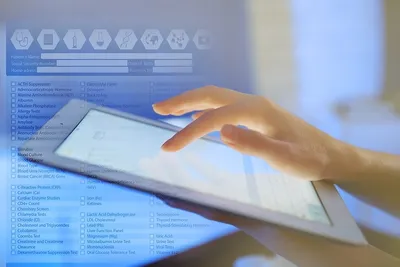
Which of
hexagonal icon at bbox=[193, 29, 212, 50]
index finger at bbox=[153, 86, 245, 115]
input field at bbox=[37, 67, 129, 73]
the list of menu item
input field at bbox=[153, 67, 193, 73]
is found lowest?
the list of menu item

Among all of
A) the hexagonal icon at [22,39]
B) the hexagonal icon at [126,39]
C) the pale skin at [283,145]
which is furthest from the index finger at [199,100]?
the hexagonal icon at [22,39]

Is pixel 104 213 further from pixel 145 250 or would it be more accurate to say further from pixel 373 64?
pixel 373 64

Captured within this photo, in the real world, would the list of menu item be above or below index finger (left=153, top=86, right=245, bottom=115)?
below

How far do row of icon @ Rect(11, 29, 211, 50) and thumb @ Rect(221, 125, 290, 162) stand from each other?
0.14 meters

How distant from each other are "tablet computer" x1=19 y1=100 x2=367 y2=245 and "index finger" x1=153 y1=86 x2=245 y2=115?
0.10ft

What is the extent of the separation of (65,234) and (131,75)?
0.88ft

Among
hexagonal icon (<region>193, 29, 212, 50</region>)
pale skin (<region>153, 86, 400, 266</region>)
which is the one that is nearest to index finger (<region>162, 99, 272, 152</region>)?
pale skin (<region>153, 86, 400, 266</region>)

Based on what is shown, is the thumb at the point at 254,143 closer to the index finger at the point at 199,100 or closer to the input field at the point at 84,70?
the index finger at the point at 199,100

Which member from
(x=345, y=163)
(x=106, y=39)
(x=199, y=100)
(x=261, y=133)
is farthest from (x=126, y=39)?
(x=345, y=163)

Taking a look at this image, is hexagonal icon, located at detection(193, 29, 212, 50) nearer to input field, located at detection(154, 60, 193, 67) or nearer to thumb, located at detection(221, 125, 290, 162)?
input field, located at detection(154, 60, 193, 67)

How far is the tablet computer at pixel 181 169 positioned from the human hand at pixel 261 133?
Answer: 0.02 meters

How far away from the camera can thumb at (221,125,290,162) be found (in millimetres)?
801

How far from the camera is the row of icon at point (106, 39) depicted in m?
0.83

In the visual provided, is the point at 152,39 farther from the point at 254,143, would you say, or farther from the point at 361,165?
the point at 361,165
